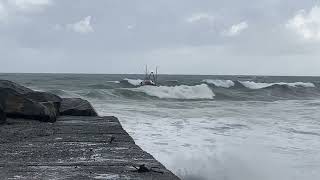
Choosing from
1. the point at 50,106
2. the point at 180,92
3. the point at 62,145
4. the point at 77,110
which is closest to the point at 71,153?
the point at 62,145

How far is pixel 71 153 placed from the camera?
17.9 feet

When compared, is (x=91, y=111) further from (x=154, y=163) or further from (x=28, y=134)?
(x=154, y=163)

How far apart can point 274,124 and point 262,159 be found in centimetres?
667

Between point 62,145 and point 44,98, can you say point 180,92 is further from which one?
point 62,145

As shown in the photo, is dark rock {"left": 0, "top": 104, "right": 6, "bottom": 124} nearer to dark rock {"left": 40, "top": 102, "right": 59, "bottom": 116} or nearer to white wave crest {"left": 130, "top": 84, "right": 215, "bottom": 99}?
dark rock {"left": 40, "top": 102, "right": 59, "bottom": 116}

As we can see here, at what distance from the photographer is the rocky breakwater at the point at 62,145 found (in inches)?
173

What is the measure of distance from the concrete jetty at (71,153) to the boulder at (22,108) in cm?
32

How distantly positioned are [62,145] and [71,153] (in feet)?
2.13

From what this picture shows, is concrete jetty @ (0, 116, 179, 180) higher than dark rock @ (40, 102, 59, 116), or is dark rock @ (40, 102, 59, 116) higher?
dark rock @ (40, 102, 59, 116)

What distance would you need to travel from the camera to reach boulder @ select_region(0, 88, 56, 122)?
873cm

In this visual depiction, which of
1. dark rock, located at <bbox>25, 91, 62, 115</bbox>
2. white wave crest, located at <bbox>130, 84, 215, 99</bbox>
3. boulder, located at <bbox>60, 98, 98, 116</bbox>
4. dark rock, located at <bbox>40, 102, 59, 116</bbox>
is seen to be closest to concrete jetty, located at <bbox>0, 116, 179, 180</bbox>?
dark rock, located at <bbox>40, 102, 59, 116</bbox>

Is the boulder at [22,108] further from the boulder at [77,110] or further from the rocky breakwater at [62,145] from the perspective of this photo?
the boulder at [77,110]

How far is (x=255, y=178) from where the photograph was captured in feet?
26.4

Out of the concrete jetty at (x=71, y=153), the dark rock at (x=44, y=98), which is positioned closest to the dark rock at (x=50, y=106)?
the dark rock at (x=44, y=98)
